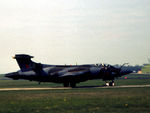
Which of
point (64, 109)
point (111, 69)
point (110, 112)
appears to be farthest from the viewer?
point (111, 69)

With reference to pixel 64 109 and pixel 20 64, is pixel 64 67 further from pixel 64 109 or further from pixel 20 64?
pixel 64 109

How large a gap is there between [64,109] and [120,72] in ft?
83.6

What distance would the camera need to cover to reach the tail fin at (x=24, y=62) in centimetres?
4195

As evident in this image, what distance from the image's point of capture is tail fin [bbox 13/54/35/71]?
138 ft

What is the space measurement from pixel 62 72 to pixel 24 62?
20.6 ft

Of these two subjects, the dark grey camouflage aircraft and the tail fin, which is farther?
the tail fin

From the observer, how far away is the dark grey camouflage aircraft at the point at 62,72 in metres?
40.4

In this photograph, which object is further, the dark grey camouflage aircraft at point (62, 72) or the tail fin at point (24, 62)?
the tail fin at point (24, 62)

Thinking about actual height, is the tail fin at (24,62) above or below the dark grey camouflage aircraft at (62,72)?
above

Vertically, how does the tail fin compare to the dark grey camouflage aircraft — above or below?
above

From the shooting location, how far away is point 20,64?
139 ft

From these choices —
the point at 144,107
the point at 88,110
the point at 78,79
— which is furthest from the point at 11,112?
the point at 78,79

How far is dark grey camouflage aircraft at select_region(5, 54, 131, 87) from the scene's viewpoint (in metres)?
40.4

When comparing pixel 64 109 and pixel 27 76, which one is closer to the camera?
pixel 64 109
